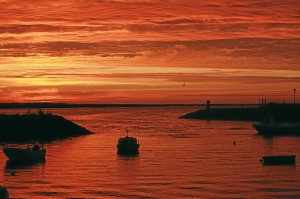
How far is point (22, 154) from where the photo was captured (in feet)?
239

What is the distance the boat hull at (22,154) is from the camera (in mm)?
72625

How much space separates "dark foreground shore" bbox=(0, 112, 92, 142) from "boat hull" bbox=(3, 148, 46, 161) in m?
30.2

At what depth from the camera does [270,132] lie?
13188 cm

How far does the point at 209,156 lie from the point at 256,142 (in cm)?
2912

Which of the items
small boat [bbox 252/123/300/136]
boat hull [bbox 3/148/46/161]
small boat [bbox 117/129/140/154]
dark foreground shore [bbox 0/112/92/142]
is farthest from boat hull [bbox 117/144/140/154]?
small boat [bbox 252/123/300/136]

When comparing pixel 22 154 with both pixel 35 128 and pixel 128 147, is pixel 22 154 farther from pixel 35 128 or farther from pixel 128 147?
pixel 35 128

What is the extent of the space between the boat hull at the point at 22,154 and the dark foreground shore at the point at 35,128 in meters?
30.2

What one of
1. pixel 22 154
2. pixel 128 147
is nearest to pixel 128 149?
pixel 128 147

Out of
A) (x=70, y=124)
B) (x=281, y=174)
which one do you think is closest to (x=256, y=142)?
(x=70, y=124)

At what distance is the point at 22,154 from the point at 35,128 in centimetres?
3876

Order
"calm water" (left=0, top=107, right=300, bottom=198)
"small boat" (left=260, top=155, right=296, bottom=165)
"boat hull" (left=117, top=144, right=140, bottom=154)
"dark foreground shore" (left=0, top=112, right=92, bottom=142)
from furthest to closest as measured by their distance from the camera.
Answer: "dark foreground shore" (left=0, top=112, right=92, bottom=142)
"boat hull" (left=117, top=144, right=140, bottom=154)
"small boat" (left=260, top=155, right=296, bottom=165)
"calm water" (left=0, top=107, right=300, bottom=198)

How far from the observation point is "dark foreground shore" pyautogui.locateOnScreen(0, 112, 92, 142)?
106188 mm

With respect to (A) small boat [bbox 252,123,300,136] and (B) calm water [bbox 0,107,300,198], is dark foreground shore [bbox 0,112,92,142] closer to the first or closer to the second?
(B) calm water [bbox 0,107,300,198]

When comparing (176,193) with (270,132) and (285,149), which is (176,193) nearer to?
(285,149)
